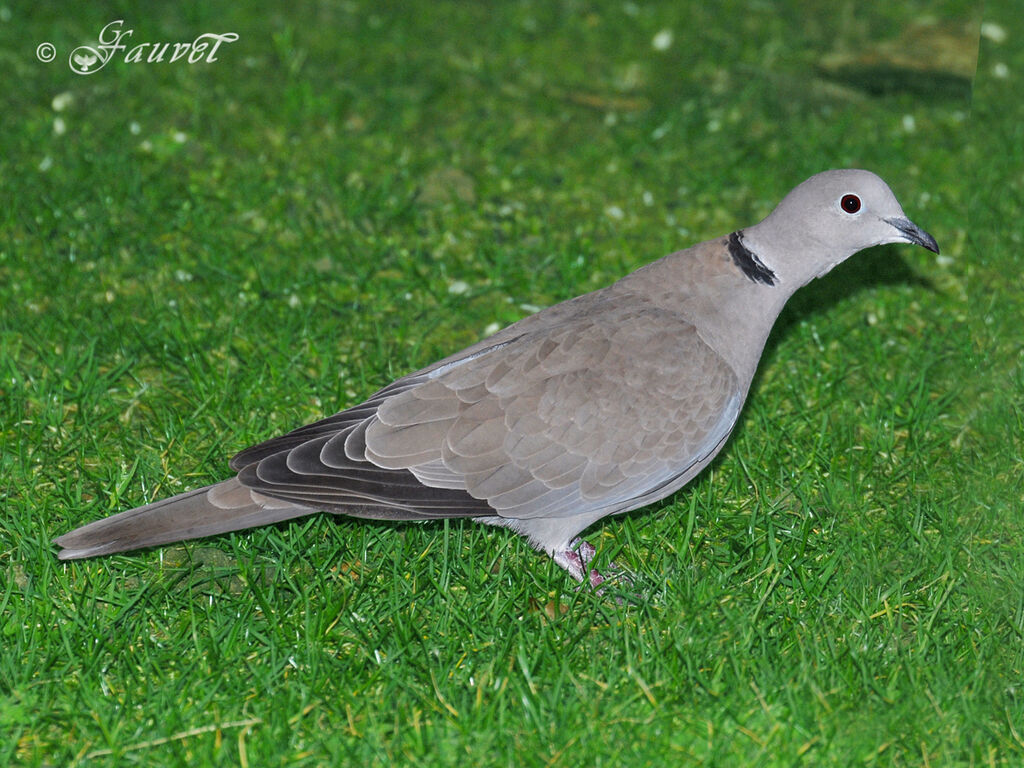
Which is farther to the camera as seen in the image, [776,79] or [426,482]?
[776,79]

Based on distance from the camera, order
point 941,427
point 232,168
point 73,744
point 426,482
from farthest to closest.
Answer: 1. point 232,168
2. point 941,427
3. point 426,482
4. point 73,744

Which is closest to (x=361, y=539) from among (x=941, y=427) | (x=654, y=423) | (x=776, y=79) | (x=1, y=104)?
(x=654, y=423)

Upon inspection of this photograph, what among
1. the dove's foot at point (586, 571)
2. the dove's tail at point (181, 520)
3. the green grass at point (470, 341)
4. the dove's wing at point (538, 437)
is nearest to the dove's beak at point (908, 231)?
the dove's wing at point (538, 437)

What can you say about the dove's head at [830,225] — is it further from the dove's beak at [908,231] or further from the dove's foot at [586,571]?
the dove's foot at [586,571]

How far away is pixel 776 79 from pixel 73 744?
17.6ft

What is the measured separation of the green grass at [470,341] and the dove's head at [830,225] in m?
0.82

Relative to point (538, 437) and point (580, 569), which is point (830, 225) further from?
point (580, 569)

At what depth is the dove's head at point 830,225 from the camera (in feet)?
11.3

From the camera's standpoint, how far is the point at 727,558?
3574 millimetres

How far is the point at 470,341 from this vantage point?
185 inches

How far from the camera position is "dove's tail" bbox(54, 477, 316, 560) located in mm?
3252

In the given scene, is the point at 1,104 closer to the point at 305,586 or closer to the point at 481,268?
the point at 481,268

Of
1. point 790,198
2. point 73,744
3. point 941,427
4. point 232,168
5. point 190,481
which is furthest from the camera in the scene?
point 232,168

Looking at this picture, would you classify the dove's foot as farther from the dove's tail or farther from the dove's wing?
the dove's tail
